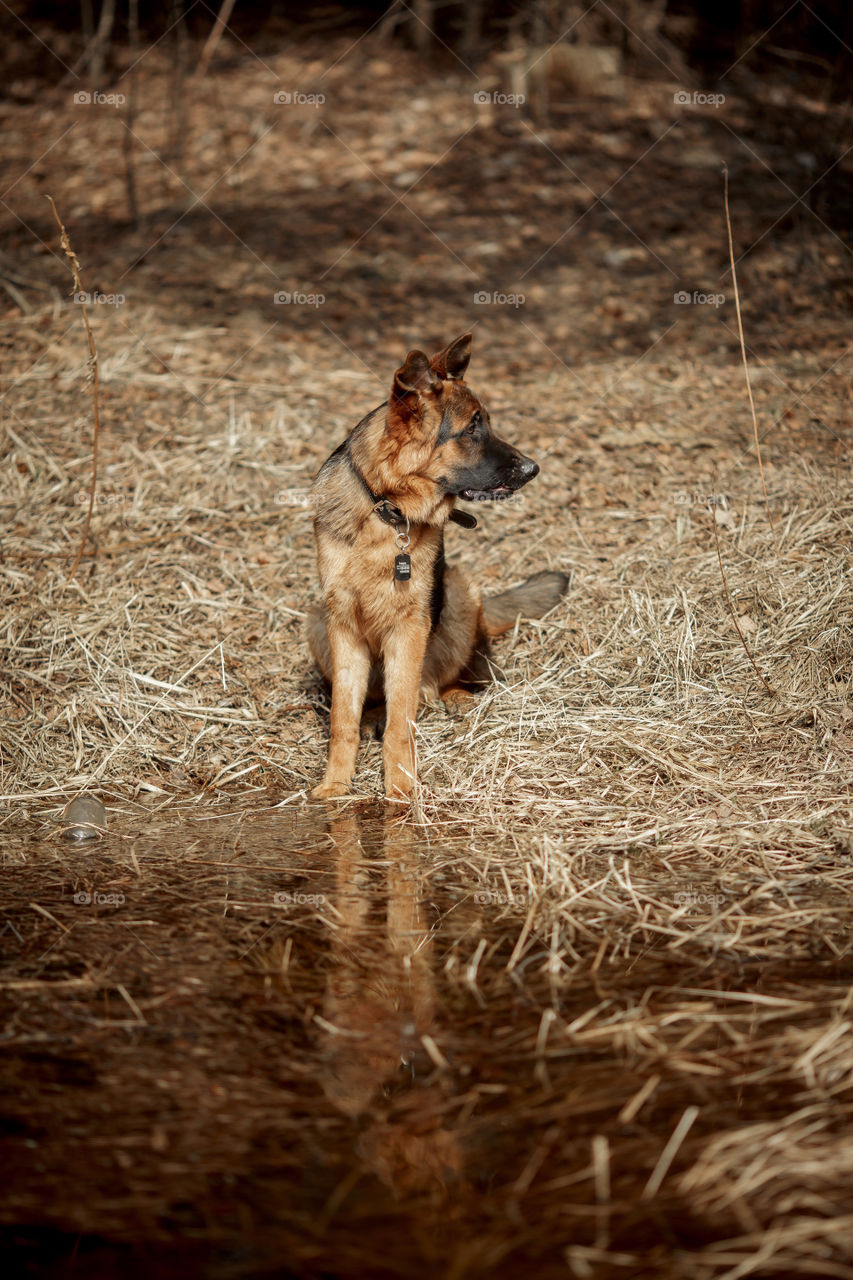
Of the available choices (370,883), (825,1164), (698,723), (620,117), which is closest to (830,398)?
(698,723)

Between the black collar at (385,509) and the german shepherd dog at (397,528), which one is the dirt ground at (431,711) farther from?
the black collar at (385,509)

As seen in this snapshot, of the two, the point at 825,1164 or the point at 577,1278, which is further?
the point at 825,1164

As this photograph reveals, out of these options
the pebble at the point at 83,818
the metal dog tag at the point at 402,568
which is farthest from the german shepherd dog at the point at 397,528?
the pebble at the point at 83,818

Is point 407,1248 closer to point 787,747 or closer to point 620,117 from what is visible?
point 787,747

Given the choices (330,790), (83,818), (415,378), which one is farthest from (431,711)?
(83,818)

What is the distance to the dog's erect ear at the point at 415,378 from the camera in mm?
4520

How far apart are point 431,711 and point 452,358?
1796 millimetres

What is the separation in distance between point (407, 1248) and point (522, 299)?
30.2 feet

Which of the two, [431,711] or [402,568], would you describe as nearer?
[402,568]

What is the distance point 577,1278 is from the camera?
175 cm

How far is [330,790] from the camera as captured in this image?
15.6 feet

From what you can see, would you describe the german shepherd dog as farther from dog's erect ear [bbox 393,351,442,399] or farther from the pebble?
the pebble

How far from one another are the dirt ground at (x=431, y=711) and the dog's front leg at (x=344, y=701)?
0.21 meters

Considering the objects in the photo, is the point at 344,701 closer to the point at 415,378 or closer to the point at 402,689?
the point at 402,689
